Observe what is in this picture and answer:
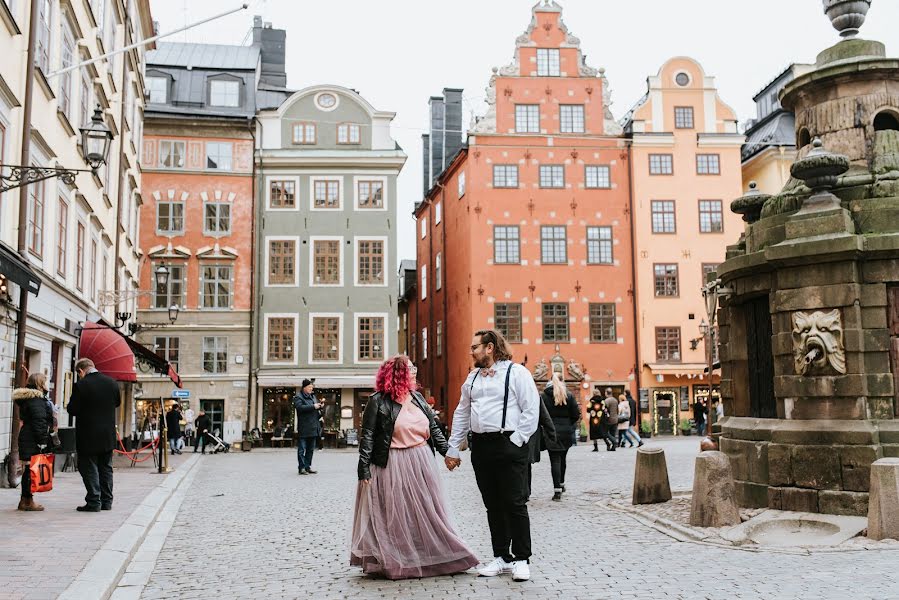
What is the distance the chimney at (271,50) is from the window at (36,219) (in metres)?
31.0

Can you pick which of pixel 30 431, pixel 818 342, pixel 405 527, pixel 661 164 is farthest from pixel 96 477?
pixel 661 164

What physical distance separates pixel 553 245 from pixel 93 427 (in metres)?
31.6

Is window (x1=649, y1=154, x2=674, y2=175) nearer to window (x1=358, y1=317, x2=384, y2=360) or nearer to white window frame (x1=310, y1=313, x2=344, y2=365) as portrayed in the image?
window (x1=358, y1=317, x2=384, y2=360)

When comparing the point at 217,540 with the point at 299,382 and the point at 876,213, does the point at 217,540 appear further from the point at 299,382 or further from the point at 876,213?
the point at 299,382

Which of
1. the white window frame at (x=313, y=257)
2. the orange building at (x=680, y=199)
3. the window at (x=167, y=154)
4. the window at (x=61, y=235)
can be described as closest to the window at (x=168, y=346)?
the white window frame at (x=313, y=257)

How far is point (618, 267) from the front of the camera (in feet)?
138

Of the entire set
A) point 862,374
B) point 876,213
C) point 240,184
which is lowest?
point 862,374

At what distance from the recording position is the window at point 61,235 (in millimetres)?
19631

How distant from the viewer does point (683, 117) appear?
42562 mm

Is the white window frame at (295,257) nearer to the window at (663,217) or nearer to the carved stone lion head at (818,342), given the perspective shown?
the window at (663,217)

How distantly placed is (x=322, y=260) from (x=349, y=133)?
5653 millimetres

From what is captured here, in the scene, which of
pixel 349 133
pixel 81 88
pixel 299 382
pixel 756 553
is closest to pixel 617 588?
pixel 756 553

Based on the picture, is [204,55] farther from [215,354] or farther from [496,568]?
[496,568]

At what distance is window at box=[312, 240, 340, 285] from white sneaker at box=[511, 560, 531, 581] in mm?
34264
